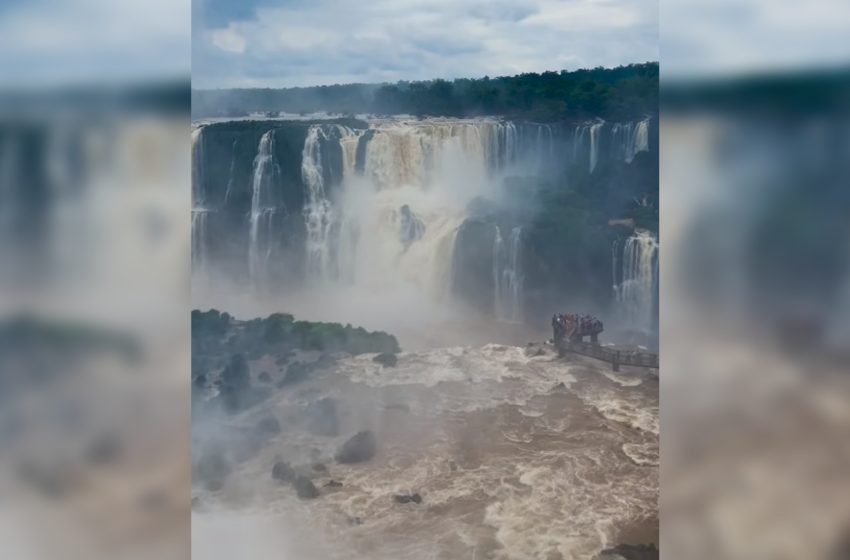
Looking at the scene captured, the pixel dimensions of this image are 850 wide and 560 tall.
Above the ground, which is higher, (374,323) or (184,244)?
(184,244)

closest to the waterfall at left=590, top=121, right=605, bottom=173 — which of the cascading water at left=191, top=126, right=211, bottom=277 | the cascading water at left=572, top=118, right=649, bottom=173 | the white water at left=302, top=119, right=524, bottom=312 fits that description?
the cascading water at left=572, top=118, right=649, bottom=173

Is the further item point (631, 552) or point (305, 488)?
point (305, 488)

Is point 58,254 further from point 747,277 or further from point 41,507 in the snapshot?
point 747,277

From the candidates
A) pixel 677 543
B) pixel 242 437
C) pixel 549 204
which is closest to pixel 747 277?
pixel 549 204

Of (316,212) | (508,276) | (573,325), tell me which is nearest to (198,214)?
(316,212)

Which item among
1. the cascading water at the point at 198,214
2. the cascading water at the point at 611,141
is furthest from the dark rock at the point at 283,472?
the cascading water at the point at 611,141

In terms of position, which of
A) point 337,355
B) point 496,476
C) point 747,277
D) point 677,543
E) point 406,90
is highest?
point 406,90

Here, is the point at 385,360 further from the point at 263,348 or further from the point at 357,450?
the point at 263,348
